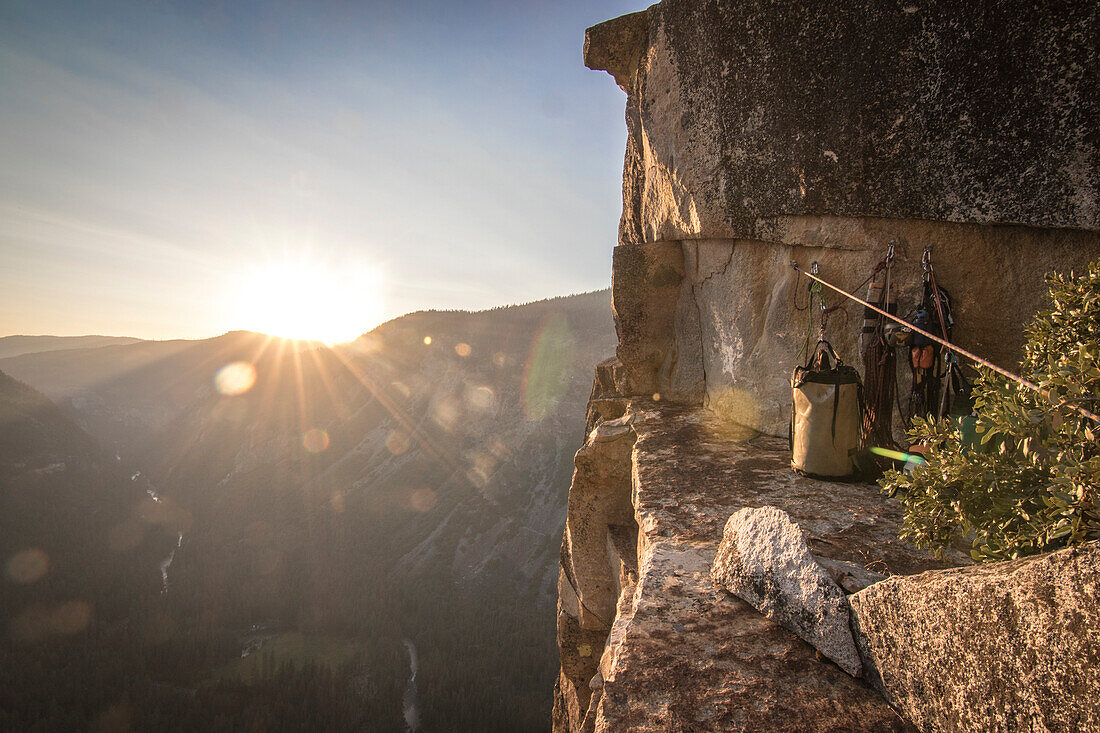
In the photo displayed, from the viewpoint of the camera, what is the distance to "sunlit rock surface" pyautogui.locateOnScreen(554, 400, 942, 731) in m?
1.60

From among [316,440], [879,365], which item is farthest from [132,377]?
[879,365]

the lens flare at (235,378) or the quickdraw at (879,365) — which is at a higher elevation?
the quickdraw at (879,365)

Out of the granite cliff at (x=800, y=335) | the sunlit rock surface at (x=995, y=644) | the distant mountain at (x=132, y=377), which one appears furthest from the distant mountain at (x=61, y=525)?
the sunlit rock surface at (x=995, y=644)

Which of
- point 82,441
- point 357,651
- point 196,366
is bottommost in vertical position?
point 357,651

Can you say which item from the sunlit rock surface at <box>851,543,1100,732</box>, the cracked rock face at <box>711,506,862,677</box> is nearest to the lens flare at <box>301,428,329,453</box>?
the cracked rock face at <box>711,506,862,677</box>

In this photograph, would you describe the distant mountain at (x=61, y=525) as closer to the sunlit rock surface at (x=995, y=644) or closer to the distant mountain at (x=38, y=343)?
the sunlit rock surface at (x=995, y=644)

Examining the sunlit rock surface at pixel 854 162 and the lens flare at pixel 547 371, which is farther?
the lens flare at pixel 547 371

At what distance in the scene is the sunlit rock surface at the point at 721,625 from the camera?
1604 mm

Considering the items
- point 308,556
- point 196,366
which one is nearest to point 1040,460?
point 308,556

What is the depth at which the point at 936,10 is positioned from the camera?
348cm

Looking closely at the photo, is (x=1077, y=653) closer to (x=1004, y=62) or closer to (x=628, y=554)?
(x=1004, y=62)

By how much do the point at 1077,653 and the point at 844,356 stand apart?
12.0ft

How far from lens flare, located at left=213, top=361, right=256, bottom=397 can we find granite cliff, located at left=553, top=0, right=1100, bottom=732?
9848 centimetres

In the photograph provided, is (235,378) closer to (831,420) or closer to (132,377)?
(132,377)
